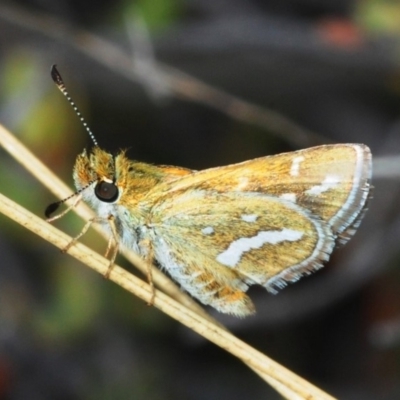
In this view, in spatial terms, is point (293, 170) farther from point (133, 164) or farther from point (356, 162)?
point (133, 164)

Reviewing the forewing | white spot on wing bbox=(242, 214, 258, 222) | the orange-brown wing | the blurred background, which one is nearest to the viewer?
the orange-brown wing

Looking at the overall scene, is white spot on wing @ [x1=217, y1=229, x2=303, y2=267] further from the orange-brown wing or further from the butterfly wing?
the orange-brown wing

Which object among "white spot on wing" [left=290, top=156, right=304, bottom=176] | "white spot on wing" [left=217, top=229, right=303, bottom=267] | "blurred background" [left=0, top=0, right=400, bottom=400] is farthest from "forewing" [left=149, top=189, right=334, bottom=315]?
"blurred background" [left=0, top=0, right=400, bottom=400]

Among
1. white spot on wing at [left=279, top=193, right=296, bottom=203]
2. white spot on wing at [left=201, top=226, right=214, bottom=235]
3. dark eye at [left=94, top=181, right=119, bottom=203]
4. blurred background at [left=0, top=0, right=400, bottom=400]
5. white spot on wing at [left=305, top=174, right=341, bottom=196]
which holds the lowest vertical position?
dark eye at [left=94, top=181, right=119, bottom=203]

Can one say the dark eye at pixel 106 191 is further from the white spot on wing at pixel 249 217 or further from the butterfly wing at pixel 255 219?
the white spot on wing at pixel 249 217

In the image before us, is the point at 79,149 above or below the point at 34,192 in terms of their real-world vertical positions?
above

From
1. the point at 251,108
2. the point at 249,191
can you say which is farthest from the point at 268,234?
the point at 251,108

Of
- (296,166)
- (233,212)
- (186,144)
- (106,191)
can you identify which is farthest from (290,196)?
(186,144)
